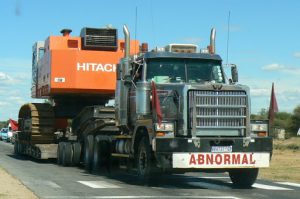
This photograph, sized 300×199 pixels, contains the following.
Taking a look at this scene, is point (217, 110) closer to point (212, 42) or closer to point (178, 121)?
point (178, 121)

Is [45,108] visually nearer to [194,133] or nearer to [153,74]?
[153,74]

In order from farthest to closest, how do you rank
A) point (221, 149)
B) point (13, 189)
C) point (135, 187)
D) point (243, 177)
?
point (243, 177)
point (135, 187)
point (221, 149)
point (13, 189)

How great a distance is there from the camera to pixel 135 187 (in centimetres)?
1462

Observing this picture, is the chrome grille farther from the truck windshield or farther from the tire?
the tire

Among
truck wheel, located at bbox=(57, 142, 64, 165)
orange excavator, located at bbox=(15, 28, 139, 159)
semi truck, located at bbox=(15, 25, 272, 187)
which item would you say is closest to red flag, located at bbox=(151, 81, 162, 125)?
semi truck, located at bbox=(15, 25, 272, 187)

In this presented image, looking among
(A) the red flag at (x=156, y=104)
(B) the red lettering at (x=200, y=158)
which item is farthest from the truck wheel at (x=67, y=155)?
(B) the red lettering at (x=200, y=158)

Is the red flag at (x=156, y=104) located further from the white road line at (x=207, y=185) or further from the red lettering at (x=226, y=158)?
the white road line at (x=207, y=185)

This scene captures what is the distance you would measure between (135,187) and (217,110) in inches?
108

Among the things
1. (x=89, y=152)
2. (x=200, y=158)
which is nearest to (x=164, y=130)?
(x=200, y=158)

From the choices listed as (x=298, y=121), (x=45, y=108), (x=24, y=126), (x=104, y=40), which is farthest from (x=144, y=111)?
(x=298, y=121)

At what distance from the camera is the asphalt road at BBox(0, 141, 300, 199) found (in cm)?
1303

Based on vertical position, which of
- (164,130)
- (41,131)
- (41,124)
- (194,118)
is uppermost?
(194,118)

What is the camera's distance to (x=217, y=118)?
569 inches

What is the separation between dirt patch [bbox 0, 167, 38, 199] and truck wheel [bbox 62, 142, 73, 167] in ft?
18.1
